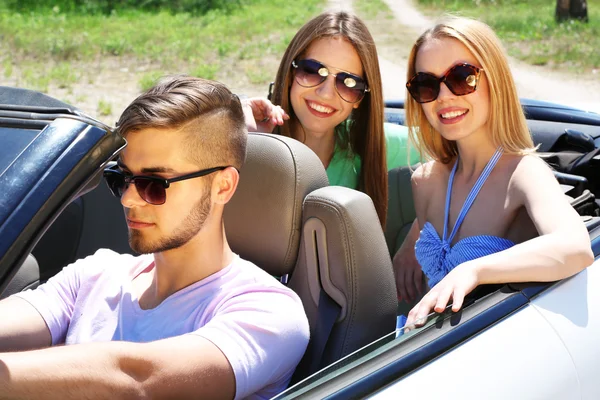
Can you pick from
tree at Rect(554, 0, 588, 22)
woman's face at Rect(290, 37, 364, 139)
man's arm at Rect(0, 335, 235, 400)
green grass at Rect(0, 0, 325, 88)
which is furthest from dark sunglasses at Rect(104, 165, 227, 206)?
tree at Rect(554, 0, 588, 22)

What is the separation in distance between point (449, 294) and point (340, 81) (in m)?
1.25

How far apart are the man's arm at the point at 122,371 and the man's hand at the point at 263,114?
1.33 m

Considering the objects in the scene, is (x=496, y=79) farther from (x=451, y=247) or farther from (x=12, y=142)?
(x=12, y=142)

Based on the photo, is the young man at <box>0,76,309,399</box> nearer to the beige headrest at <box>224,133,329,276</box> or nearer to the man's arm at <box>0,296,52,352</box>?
the man's arm at <box>0,296,52,352</box>

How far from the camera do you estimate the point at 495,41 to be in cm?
241

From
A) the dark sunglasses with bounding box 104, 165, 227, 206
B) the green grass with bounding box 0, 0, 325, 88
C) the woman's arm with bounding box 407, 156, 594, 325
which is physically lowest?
the green grass with bounding box 0, 0, 325, 88

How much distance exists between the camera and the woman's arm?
1.81 m

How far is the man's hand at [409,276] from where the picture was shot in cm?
258

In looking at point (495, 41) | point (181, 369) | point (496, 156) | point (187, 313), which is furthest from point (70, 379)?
point (495, 41)

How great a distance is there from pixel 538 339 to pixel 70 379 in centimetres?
105

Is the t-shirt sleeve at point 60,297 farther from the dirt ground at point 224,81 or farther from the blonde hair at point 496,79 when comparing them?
the dirt ground at point 224,81

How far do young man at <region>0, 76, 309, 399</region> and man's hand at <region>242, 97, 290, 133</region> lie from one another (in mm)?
788

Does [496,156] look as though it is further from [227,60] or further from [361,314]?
[227,60]

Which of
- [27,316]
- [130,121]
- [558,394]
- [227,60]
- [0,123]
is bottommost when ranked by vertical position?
[227,60]
